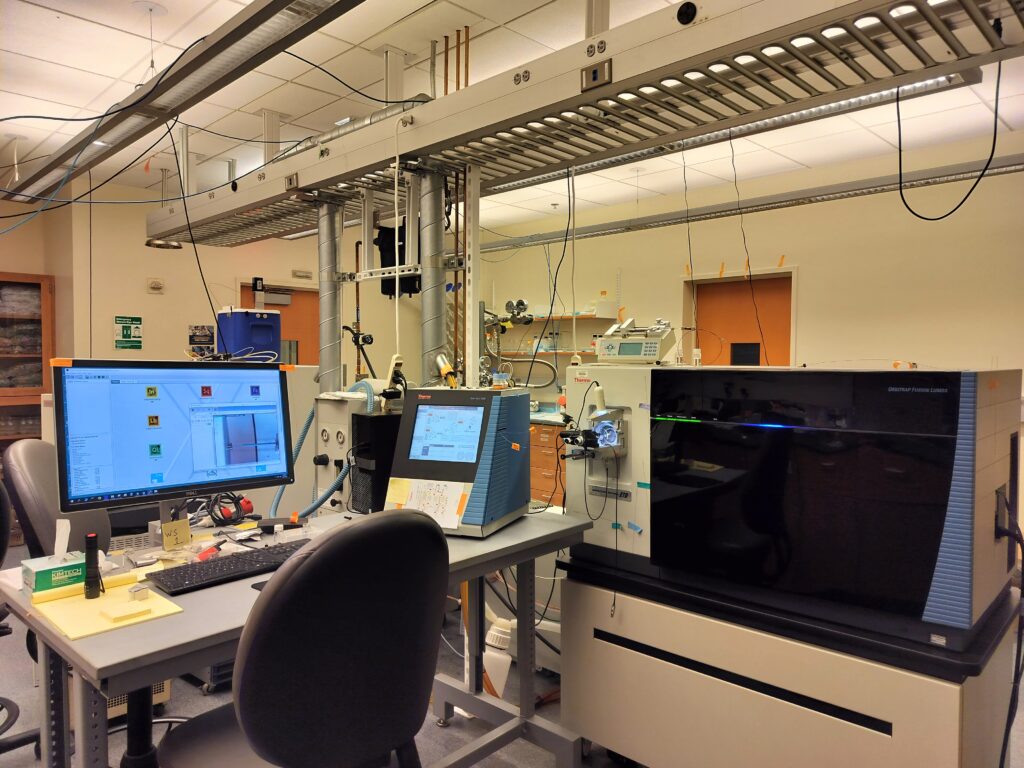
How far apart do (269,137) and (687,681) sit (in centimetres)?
377

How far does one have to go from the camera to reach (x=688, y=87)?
1.92 meters

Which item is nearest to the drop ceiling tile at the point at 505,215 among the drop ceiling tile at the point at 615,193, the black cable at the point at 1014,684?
the drop ceiling tile at the point at 615,193

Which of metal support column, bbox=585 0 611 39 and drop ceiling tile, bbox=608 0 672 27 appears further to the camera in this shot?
drop ceiling tile, bbox=608 0 672 27

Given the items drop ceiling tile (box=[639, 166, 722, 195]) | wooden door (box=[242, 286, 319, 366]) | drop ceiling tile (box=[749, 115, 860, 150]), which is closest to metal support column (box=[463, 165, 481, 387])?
drop ceiling tile (box=[749, 115, 860, 150])

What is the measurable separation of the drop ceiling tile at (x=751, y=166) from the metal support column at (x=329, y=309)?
2.95 m

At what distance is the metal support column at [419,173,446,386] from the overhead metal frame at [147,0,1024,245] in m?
0.21

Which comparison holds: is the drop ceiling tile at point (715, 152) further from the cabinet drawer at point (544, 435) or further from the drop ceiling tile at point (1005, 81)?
the cabinet drawer at point (544, 435)

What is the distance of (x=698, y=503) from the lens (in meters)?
1.87

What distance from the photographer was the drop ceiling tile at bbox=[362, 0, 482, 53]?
2.84m

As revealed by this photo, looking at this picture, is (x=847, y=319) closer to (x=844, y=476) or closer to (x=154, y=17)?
(x=844, y=476)

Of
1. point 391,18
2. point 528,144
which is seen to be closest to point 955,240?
point 528,144

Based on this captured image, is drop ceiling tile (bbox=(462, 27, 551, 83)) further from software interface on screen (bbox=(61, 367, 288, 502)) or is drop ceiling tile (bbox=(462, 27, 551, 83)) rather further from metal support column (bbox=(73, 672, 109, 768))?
metal support column (bbox=(73, 672, 109, 768))

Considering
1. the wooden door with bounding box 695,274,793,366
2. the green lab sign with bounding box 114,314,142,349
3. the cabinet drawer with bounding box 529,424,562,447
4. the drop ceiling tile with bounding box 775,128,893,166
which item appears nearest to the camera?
the drop ceiling tile with bounding box 775,128,893,166

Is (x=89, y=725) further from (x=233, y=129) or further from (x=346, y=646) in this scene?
(x=233, y=129)
